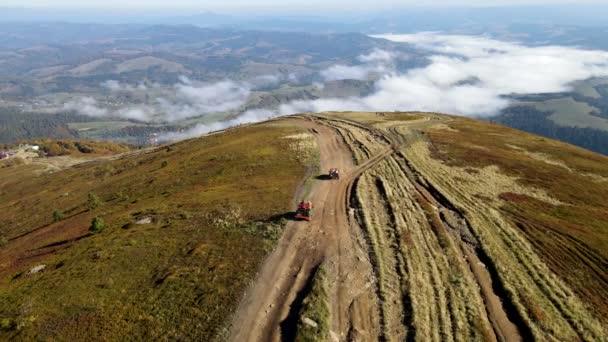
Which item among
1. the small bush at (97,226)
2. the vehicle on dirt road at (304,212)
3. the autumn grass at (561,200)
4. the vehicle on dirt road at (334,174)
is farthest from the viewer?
the vehicle on dirt road at (334,174)

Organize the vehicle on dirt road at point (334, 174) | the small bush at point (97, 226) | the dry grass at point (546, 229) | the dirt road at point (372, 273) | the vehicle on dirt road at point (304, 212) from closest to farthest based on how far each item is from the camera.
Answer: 1. the dirt road at point (372, 273)
2. the dry grass at point (546, 229)
3. the vehicle on dirt road at point (304, 212)
4. the small bush at point (97, 226)
5. the vehicle on dirt road at point (334, 174)

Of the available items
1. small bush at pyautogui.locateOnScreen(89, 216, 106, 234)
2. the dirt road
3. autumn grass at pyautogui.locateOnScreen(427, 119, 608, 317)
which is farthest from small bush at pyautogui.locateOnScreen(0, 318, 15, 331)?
autumn grass at pyautogui.locateOnScreen(427, 119, 608, 317)

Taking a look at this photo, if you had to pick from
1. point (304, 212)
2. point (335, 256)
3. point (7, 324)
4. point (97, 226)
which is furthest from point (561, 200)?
point (7, 324)

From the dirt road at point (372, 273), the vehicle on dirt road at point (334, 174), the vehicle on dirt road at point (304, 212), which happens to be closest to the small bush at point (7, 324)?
the dirt road at point (372, 273)

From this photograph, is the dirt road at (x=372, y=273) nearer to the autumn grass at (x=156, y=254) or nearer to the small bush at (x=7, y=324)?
the autumn grass at (x=156, y=254)

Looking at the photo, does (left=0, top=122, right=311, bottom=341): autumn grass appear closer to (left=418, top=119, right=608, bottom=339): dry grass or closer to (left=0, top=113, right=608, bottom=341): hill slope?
(left=0, top=113, right=608, bottom=341): hill slope

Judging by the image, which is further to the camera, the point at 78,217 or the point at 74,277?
the point at 78,217

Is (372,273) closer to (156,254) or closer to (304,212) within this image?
(304,212)

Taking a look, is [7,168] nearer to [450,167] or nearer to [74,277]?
[74,277]

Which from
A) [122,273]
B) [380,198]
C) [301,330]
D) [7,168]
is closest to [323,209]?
[380,198]
